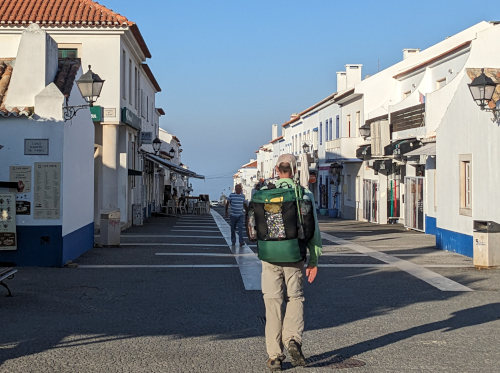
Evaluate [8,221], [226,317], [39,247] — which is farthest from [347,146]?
[226,317]

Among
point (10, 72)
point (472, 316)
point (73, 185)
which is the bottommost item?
point (472, 316)

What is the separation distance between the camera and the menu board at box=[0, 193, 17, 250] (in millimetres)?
13328

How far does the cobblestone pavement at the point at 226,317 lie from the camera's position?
6.30 metres

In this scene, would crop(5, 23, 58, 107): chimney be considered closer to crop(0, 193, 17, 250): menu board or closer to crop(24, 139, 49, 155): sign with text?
crop(24, 139, 49, 155): sign with text

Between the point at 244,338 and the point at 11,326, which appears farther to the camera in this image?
the point at 11,326

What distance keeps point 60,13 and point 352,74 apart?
2898 cm

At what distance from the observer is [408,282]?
11.8 m

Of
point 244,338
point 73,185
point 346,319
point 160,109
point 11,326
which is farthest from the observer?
point 160,109

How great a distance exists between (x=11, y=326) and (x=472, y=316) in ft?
17.8

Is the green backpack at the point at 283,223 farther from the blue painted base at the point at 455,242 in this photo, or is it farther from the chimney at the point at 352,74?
the chimney at the point at 352,74

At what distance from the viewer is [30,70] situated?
1402cm

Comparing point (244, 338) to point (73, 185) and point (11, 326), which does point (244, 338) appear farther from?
point (73, 185)

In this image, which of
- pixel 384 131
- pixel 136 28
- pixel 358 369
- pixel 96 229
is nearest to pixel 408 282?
pixel 358 369

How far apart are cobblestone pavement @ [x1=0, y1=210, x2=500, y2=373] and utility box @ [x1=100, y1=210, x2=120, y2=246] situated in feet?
8.93
